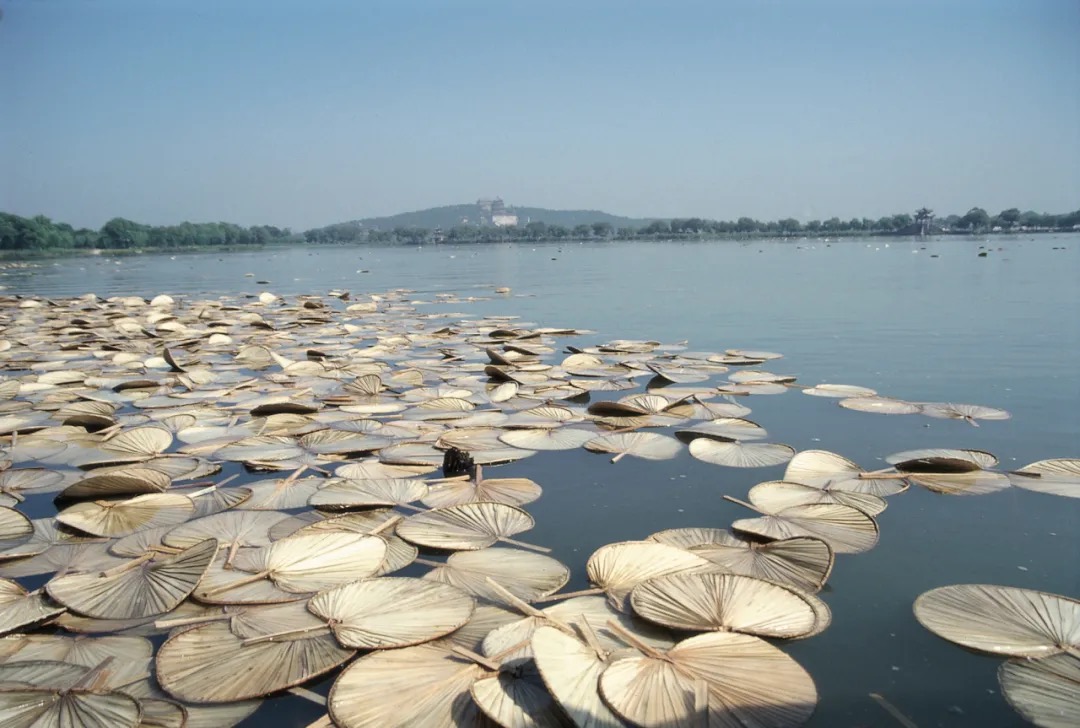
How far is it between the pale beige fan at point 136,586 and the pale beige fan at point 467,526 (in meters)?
0.55

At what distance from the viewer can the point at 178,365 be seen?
462cm

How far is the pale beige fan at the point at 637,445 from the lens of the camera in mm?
2807

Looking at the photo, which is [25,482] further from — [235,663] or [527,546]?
[527,546]

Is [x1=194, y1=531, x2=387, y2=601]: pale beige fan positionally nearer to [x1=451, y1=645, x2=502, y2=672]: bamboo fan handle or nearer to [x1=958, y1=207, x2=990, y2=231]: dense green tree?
[x1=451, y1=645, x2=502, y2=672]: bamboo fan handle

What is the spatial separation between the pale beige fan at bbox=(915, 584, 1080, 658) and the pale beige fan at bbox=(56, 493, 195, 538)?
7.03ft

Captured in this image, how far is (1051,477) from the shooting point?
2381 millimetres

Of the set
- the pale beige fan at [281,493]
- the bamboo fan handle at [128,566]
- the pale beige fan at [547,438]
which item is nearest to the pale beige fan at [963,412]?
the pale beige fan at [547,438]

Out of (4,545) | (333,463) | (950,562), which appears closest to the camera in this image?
(950,562)

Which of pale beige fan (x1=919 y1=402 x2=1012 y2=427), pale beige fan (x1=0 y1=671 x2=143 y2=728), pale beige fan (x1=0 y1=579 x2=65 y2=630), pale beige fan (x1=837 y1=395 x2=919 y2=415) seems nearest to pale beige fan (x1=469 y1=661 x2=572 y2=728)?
pale beige fan (x1=0 y1=671 x2=143 y2=728)

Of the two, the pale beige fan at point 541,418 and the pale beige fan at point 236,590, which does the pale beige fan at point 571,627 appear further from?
the pale beige fan at point 541,418

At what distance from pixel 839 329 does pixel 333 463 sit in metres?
5.35

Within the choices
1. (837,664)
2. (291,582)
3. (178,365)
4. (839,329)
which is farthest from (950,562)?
(839,329)

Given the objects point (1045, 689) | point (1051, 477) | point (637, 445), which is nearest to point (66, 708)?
point (1045, 689)

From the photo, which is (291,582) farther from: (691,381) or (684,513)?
(691,381)
